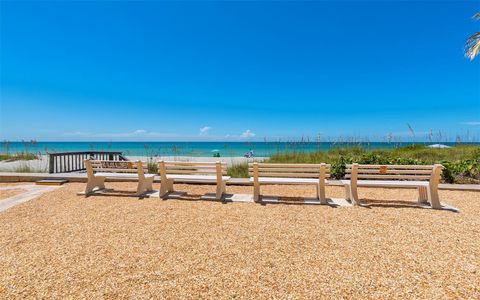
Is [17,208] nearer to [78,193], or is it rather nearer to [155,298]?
[78,193]

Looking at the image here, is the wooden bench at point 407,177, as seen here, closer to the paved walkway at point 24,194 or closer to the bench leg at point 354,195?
the bench leg at point 354,195

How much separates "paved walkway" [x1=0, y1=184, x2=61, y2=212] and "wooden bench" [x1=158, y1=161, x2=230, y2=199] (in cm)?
281

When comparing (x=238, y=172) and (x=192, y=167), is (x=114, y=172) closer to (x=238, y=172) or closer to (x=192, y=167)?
(x=192, y=167)

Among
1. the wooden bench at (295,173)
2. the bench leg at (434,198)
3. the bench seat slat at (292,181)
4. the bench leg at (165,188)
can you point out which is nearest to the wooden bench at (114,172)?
the bench leg at (165,188)

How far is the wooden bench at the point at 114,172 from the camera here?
18.2 feet

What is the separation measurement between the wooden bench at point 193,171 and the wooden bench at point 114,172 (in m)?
0.42

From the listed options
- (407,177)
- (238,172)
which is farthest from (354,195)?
(238,172)

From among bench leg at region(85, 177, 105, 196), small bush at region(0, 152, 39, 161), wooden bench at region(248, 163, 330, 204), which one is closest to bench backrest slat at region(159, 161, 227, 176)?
wooden bench at region(248, 163, 330, 204)

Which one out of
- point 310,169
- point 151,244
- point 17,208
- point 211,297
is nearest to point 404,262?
point 211,297

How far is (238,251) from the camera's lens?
288 cm

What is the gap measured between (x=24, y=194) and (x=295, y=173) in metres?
6.09

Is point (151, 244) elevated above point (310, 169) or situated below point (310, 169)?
below

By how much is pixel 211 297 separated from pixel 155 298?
46 cm

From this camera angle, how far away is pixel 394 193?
5746mm
